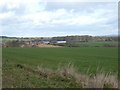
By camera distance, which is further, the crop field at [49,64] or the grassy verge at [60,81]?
the crop field at [49,64]

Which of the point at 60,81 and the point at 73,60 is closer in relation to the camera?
the point at 60,81

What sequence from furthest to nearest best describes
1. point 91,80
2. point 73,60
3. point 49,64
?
point 73,60 < point 49,64 < point 91,80

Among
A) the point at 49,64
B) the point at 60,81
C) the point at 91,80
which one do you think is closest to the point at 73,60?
the point at 49,64

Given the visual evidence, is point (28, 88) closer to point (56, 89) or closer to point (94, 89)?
point (56, 89)

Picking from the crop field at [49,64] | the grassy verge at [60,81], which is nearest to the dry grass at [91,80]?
the grassy verge at [60,81]

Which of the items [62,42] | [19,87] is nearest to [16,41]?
[62,42]

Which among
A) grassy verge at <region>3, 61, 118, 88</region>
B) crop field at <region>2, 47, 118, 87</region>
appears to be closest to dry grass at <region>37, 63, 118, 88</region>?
grassy verge at <region>3, 61, 118, 88</region>

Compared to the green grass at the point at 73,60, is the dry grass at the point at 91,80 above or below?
above

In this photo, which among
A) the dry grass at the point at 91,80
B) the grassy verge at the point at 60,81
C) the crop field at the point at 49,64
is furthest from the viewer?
the crop field at the point at 49,64

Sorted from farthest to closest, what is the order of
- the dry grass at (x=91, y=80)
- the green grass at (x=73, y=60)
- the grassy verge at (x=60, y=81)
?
1. the green grass at (x=73, y=60)
2. the dry grass at (x=91, y=80)
3. the grassy verge at (x=60, y=81)

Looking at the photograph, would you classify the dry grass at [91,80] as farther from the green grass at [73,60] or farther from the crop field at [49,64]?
the green grass at [73,60]

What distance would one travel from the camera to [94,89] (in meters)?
12.4

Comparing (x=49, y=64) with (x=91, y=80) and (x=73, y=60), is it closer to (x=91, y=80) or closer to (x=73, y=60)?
(x=73, y=60)

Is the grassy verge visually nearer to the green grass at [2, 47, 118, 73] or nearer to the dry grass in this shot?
the dry grass
